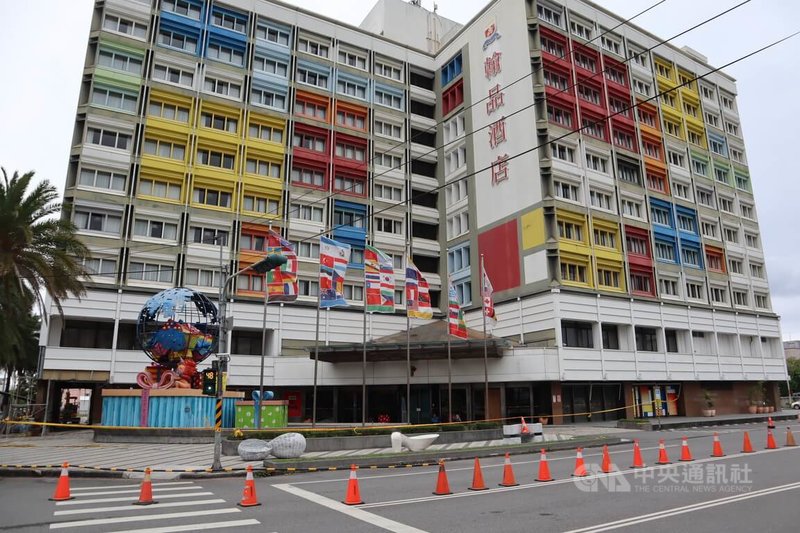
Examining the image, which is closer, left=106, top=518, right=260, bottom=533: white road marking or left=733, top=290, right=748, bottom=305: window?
left=106, top=518, right=260, bottom=533: white road marking

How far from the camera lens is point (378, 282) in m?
28.0

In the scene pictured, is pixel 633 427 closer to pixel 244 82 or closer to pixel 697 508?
pixel 697 508

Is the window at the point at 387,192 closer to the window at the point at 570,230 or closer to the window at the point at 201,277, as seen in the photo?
the window at the point at 570,230

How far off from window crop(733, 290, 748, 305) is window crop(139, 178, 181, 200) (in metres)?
50.9

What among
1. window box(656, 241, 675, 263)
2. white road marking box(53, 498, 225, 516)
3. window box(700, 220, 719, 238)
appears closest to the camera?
white road marking box(53, 498, 225, 516)

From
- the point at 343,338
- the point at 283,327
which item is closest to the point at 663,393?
the point at 343,338

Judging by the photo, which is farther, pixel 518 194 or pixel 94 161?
pixel 518 194

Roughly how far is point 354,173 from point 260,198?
899 centimetres

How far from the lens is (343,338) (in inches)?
1761

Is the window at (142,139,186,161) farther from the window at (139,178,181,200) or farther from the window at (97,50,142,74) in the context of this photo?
the window at (97,50,142,74)

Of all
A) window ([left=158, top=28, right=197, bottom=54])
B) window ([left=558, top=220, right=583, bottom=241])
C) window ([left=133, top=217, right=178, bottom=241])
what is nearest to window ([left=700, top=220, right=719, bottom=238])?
window ([left=558, top=220, right=583, bottom=241])

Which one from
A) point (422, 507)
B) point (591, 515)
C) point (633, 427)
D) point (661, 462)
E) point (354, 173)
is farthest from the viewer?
point (354, 173)

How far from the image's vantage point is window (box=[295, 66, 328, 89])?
49312 millimetres

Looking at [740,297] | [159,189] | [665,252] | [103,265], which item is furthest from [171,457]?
[740,297]
